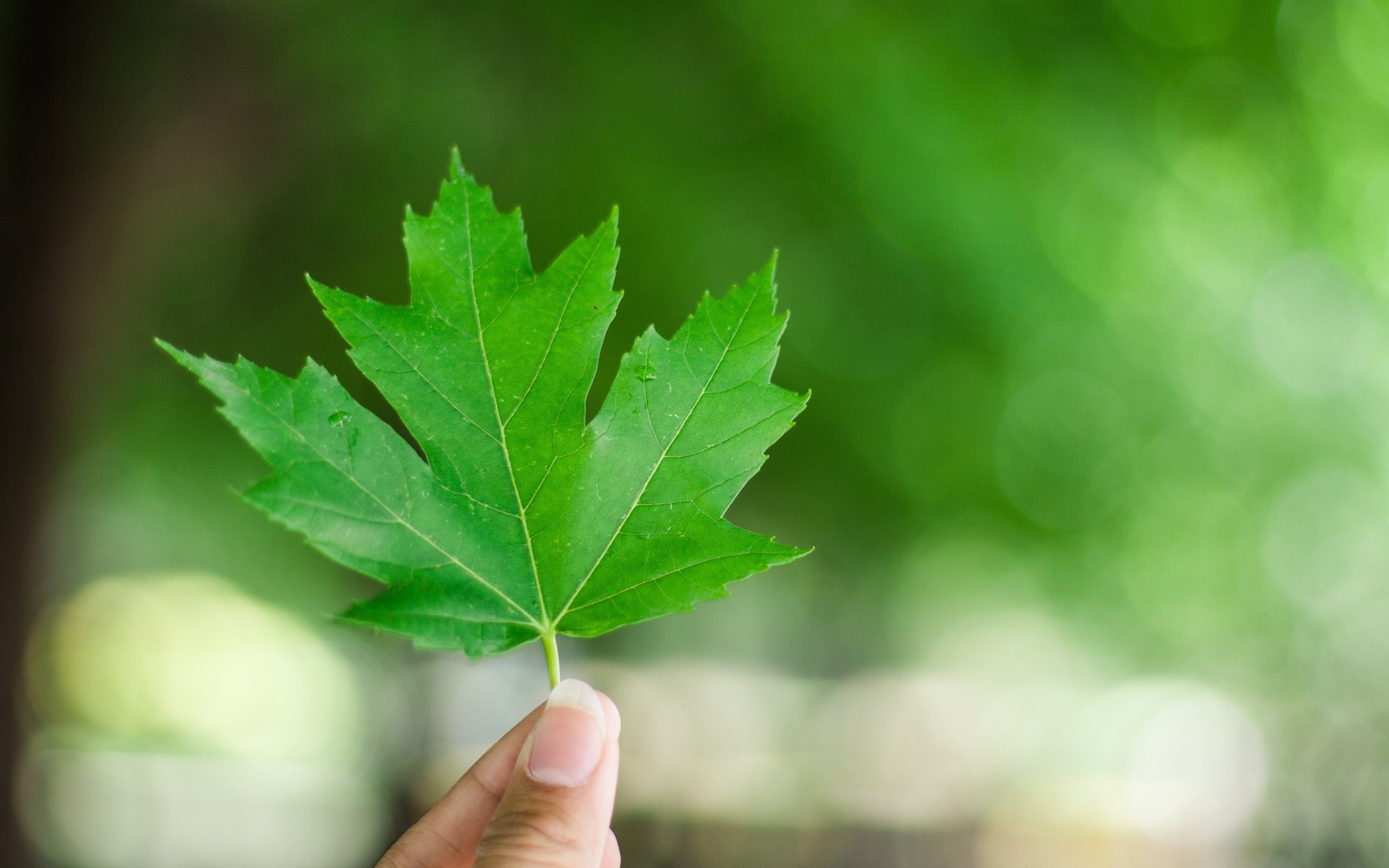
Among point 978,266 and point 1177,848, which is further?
point 1177,848

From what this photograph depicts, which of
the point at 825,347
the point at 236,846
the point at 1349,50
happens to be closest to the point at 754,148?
the point at 825,347

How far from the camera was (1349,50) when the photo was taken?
7242mm

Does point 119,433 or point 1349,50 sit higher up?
point 1349,50

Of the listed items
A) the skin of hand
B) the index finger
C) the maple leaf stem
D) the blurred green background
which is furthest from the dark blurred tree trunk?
the maple leaf stem

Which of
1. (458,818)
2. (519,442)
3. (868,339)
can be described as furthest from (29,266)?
(868,339)

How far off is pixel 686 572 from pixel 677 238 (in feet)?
19.7

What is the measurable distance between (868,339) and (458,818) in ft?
22.0

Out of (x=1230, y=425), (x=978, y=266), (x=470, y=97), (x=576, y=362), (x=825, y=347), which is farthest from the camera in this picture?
(x=1230, y=425)

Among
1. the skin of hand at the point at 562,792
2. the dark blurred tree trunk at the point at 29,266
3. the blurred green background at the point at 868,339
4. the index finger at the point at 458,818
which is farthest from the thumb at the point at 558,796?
the dark blurred tree trunk at the point at 29,266

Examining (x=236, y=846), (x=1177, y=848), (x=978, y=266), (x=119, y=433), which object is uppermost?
(x=978, y=266)

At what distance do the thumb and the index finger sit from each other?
0.31 meters

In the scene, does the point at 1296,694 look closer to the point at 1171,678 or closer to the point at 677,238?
the point at 1171,678

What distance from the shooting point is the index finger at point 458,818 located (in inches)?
65.3

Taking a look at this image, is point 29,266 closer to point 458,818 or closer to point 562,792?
point 458,818
